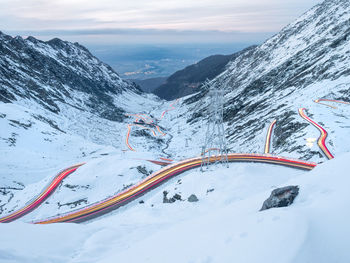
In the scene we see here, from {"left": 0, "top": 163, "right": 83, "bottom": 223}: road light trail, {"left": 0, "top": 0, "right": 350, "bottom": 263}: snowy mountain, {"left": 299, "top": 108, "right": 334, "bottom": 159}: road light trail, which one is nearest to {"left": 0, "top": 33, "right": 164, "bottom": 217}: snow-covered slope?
{"left": 0, "top": 0, "right": 350, "bottom": 263}: snowy mountain

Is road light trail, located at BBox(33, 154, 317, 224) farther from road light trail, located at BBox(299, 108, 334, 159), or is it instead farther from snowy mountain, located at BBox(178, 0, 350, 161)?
snowy mountain, located at BBox(178, 0, 350, 161)

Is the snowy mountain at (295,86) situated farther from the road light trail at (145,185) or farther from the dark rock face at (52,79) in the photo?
the dark rock face at (52,79)

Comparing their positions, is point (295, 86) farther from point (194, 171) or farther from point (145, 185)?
point (145, 185)

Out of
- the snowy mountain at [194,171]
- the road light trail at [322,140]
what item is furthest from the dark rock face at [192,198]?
the road light trail at [322,140]

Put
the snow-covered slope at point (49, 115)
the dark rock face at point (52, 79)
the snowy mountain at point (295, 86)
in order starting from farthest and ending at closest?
1. the dark rock face at point (52, 79)
2. the snow-covered slope at point (49, 115)
3. the snowy mountain at point (295, 86)

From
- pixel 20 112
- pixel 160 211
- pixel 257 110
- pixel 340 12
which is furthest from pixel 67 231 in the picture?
pixel 340 12

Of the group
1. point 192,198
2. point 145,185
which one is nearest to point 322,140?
point 192,198

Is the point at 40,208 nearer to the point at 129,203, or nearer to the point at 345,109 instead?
the point at 129,203
